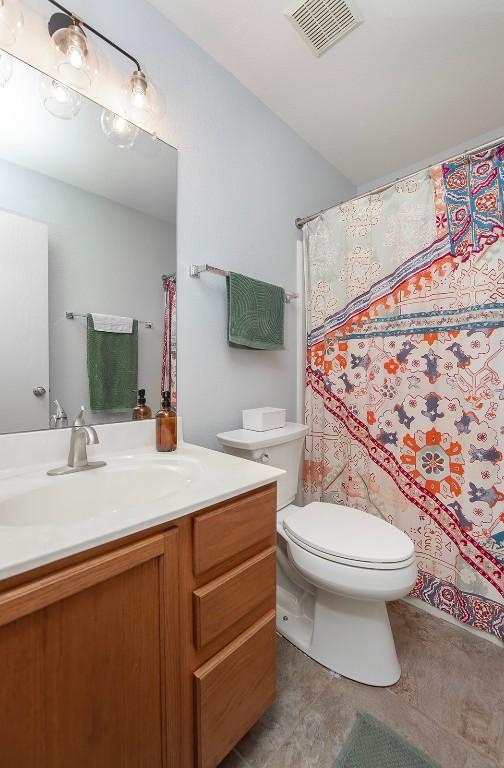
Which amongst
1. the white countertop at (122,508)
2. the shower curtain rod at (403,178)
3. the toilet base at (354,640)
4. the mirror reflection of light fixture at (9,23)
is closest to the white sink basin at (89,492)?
the white countertop at (122,508)

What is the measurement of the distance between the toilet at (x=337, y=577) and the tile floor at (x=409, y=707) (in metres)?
0.07

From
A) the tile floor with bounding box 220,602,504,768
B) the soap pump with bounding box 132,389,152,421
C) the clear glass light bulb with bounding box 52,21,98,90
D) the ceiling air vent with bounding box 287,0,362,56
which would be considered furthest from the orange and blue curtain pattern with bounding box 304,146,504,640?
the clear glass light bulb with bounding box 52,21,98,90

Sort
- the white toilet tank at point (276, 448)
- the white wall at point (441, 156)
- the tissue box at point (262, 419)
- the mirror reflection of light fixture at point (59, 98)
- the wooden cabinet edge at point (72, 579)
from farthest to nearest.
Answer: the white wall at point (441, 156)
the tissue box at point (262, 419)
the white toilet tank at point (276, 448)
the mirror reflection of light fixture at point (59, 98)
the wooden cabinet edge at point (72, 579)

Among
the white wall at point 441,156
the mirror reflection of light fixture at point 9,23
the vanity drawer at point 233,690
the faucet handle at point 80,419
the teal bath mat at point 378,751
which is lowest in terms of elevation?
the teal bath mat at point 378,751

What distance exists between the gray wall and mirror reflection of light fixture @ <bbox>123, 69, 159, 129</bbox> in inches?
3.2

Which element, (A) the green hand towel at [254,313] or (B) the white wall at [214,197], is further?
(A) the green hand towel at [254,313]

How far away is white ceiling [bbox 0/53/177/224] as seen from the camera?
0.95 meters

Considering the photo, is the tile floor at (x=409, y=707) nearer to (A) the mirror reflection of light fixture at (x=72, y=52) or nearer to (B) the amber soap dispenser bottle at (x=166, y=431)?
(B) the amber soap dispenser bottle at (x=166, y=431)

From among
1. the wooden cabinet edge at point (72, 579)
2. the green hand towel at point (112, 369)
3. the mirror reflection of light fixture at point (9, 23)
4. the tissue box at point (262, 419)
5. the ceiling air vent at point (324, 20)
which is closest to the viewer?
the wooden cabinet edge at point (72, 579)

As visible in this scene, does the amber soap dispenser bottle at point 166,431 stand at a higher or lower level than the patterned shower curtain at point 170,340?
lower

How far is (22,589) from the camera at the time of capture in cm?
50

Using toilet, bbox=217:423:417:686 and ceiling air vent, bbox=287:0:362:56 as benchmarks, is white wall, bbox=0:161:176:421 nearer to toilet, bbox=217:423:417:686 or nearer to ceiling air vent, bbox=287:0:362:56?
toilet, bbox=217:423:417:686

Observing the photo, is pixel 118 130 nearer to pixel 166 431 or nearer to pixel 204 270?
pixel 204 270

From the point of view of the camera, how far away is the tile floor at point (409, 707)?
3.04ft
